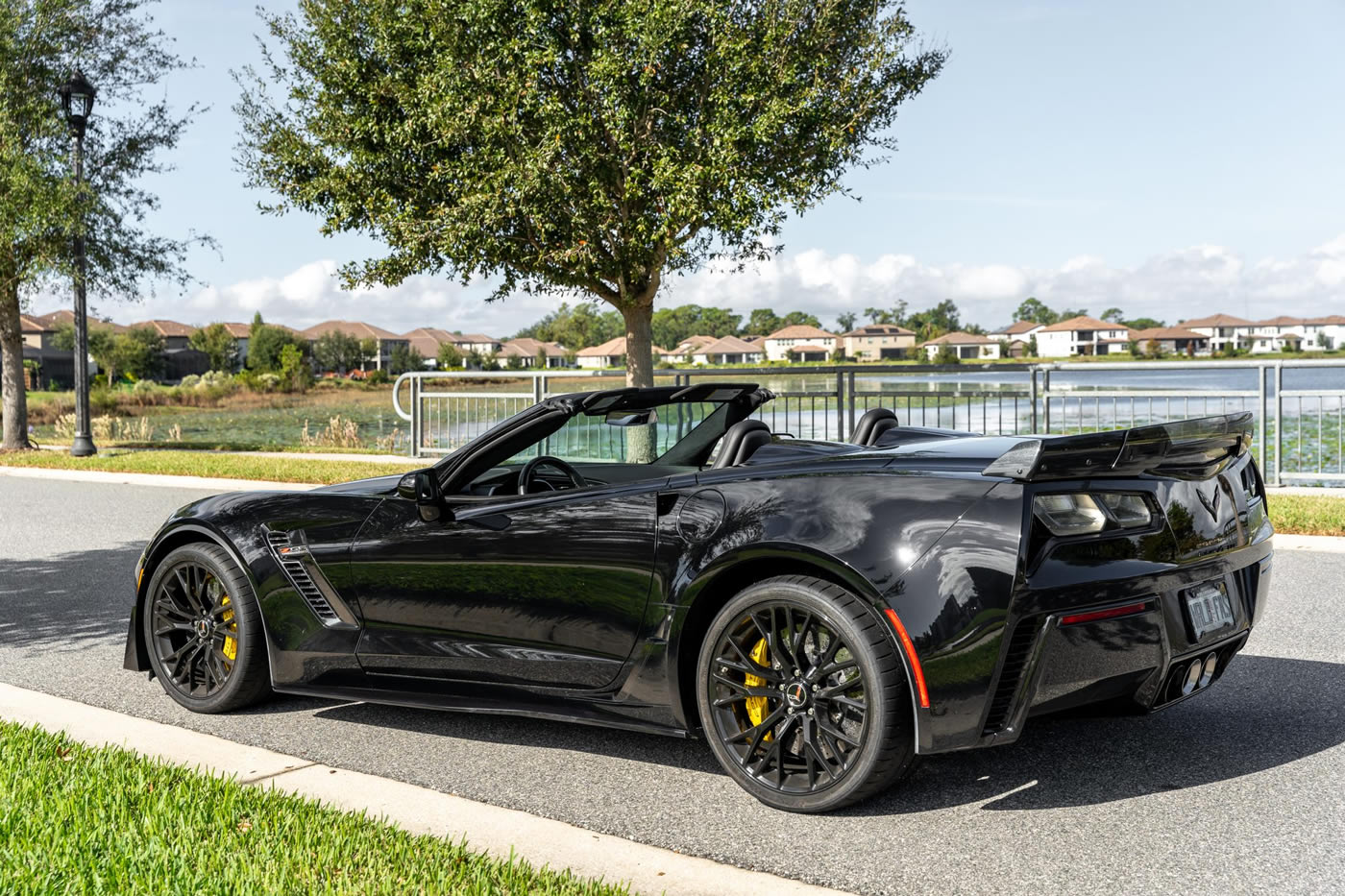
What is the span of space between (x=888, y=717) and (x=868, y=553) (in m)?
0.48

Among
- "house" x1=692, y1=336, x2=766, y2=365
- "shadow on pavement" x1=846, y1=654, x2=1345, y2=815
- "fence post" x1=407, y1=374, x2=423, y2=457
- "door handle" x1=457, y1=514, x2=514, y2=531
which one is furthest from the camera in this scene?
"house" x1=692, y1=336, x2=766, y2=365

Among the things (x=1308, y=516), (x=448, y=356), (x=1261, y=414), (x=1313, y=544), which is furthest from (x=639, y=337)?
(x=448, y=356)

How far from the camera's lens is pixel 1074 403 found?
13664 millimetres

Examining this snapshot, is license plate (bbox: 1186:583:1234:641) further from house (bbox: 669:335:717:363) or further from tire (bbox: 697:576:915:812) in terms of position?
house (bbox: 669:335:717:363)

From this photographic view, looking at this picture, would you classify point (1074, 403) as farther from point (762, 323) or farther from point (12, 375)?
point (762, 323)

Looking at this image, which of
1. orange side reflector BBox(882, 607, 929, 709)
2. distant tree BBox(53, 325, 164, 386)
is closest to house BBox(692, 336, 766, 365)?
distant tree BBox(53, 325, 164, 386)

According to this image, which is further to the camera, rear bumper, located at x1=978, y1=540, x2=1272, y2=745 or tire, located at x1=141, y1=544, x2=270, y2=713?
tire, located at x1=141, y1=544, x2=270, y2=713

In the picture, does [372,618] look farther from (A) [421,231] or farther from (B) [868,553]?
(A) [421,231]

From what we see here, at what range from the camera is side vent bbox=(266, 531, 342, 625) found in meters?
4.70

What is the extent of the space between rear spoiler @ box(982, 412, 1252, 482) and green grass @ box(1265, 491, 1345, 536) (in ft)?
21.1

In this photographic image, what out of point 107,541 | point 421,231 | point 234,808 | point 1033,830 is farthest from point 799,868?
point 421,231

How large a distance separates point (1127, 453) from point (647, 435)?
2003 mm

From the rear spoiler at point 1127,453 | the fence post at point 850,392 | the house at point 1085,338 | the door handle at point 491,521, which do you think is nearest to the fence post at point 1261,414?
the fence post at point 850,392

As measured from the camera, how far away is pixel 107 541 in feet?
34.1
